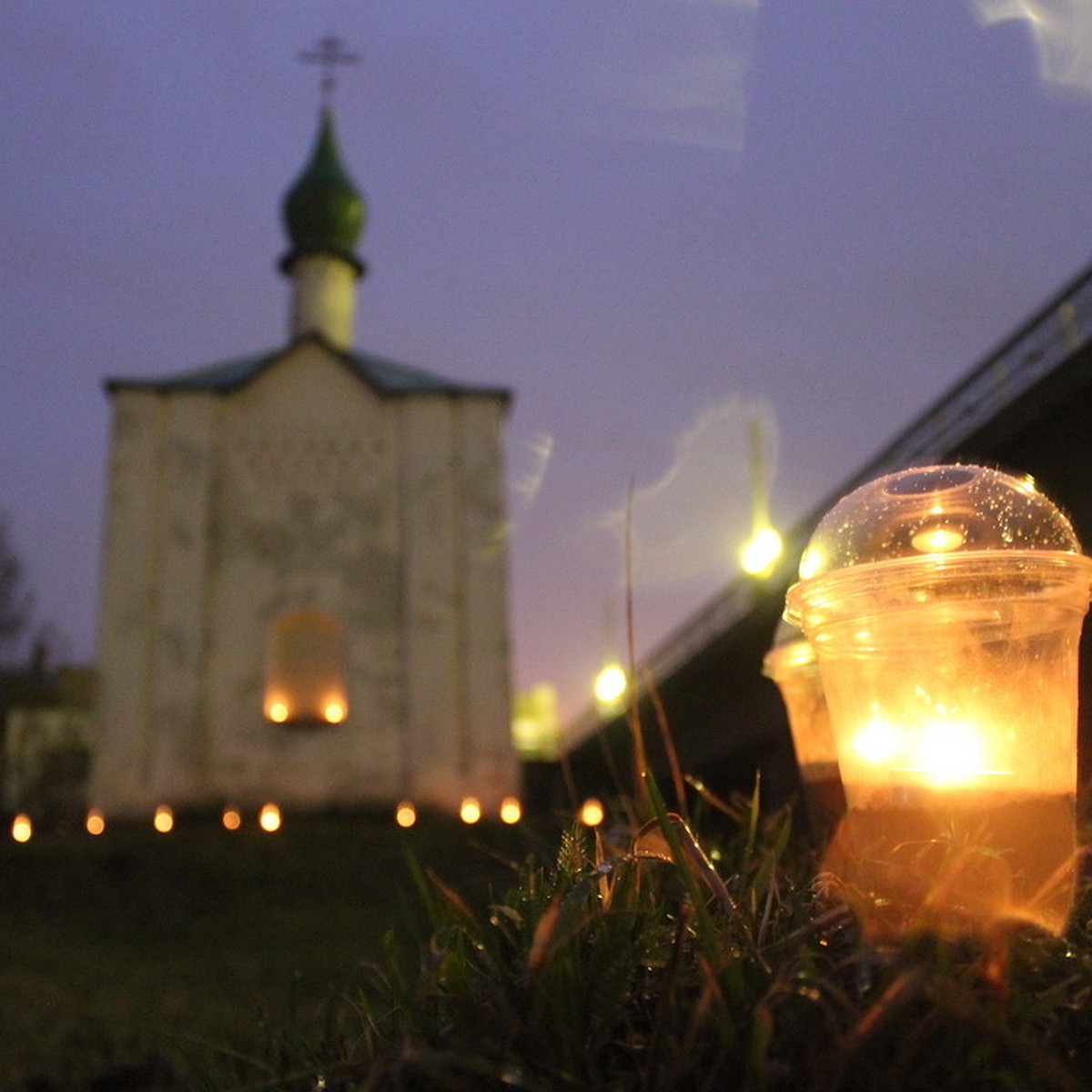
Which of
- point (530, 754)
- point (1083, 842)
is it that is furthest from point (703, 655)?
point (530, 754)

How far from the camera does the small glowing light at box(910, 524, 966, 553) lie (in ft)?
6.96

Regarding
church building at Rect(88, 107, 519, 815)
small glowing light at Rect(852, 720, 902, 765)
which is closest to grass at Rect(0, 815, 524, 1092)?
church building at Rect(88, 107, 519, 815)

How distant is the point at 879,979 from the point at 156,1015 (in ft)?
25.5

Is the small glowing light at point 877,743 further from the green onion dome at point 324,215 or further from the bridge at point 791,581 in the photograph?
the green onion dome at point 324,215

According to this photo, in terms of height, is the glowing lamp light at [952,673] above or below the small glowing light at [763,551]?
below

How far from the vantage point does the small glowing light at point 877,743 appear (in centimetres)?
208

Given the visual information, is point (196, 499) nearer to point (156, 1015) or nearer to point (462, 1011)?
point (156, 1015)

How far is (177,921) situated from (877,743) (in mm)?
14235

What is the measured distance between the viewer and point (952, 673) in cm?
206

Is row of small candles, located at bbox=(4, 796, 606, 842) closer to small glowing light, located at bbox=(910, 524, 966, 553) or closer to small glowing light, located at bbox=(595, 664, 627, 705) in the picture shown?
small glowing light, located at bbox=(595, 664, 627, 705)

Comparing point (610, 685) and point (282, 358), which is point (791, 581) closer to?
point (610, 685)

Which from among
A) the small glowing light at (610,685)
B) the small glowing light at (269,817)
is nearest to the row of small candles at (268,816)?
the small glowing light at (269,817)

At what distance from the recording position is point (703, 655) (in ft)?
49.0

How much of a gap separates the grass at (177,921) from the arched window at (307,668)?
8.91 feet
